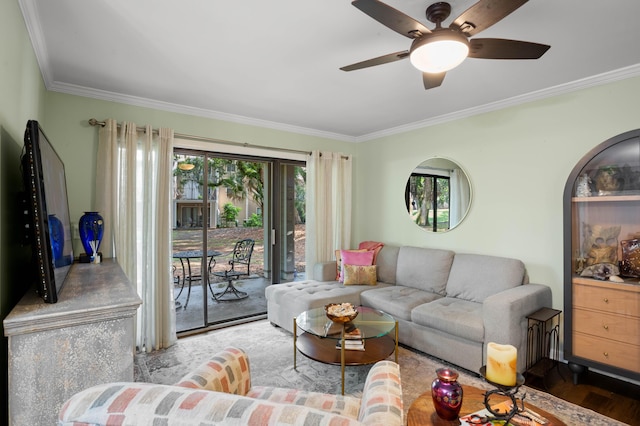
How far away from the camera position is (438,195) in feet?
13.5

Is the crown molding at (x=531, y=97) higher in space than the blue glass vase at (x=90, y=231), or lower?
higher

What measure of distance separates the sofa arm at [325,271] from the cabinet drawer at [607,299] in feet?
8.34

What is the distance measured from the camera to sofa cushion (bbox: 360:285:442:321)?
3.32 meters

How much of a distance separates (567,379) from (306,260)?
304cm

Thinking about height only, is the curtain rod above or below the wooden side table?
above

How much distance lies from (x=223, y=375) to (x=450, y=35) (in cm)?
195

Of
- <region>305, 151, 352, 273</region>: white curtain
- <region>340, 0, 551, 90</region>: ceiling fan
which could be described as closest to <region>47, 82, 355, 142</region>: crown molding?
<region>305, 151, 352, 273</region>: white curtain

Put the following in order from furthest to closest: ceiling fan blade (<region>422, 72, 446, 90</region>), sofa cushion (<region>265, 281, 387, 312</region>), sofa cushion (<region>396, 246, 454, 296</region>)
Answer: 1. sofa cushion (<region>396, 246, 454, 296</region>)
2. sofa cushion (<region>265, 281, 387, 312</region>)
3. ceiling fan blade (<region>422, 72, 446, 90</region>)

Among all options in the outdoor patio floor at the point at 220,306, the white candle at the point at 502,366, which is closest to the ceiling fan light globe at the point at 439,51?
the white candle at the point at 502,366

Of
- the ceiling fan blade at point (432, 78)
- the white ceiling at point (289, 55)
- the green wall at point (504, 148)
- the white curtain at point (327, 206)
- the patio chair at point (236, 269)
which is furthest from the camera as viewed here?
the white curtain at point (327, 206)

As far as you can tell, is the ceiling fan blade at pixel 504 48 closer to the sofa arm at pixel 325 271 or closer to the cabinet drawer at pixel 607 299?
the cabinet drawer at pixel 607 299

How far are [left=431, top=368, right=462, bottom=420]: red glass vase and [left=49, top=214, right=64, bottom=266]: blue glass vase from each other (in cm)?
196

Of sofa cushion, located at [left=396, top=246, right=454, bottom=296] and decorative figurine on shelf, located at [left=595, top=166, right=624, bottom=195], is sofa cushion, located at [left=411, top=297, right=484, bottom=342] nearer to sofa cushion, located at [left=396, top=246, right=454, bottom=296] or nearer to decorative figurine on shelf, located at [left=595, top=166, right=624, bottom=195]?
sofa cushion, located at [left=396, top=246, right=454, bottom=296]

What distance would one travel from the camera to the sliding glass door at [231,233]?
3.92 meters
